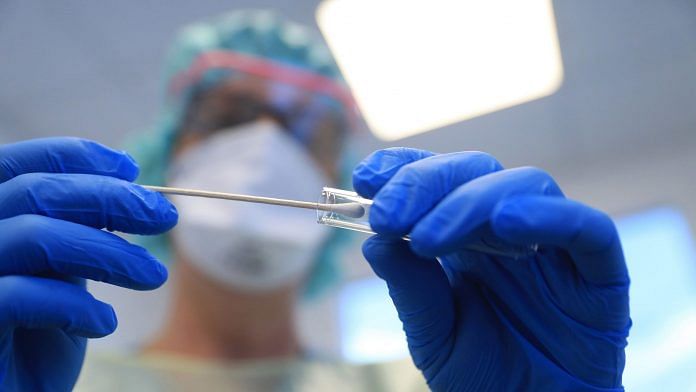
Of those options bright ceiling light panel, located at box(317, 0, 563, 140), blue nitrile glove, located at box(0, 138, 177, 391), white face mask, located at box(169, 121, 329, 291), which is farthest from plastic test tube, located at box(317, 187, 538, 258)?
bright ceiling light panel, located at box(317, 0, 563, 140)

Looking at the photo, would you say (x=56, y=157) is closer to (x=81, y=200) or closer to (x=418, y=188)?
(x=81, y=200)

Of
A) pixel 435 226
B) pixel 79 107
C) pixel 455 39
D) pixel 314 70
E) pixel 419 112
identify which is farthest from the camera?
pixel 79 107

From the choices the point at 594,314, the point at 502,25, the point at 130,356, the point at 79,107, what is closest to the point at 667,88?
the point at 502,25

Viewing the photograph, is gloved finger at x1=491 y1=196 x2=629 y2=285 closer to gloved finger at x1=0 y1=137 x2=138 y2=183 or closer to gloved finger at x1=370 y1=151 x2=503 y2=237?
gloved finger at x1=370 y1=151 x2=503 y2=237

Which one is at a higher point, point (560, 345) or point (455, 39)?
point (455, 39)

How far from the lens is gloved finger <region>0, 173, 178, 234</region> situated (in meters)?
0.66

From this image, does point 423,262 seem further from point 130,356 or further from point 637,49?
point 637,49

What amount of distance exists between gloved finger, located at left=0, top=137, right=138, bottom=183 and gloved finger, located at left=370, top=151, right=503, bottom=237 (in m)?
0.37

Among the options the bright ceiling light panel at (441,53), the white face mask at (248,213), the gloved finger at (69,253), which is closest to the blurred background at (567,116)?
the bright ceiling light panel at (441,53)

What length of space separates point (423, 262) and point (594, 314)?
0.66ft

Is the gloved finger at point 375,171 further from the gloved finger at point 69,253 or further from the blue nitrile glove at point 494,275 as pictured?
the gloved finger at point 69,253

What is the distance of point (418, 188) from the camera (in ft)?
1.95

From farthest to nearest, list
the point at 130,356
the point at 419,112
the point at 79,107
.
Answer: the point at 79,107 < the point at 419,112 < the point at 130,356

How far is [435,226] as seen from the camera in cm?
55
